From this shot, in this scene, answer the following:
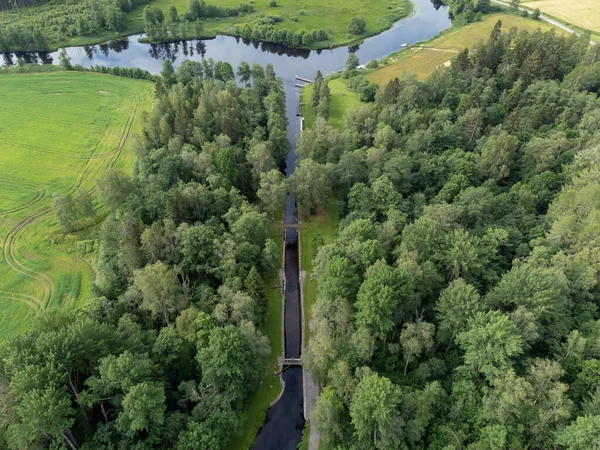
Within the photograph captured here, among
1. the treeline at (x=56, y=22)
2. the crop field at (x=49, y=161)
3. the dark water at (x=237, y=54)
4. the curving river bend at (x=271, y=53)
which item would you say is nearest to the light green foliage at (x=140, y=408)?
the crop field at (x=49, y=161)

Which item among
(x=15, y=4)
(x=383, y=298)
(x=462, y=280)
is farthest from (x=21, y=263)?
(x=15, y=4)

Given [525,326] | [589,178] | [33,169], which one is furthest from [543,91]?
[33,169]

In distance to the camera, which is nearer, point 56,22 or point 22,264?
point 22,264

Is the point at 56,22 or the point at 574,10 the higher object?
the point at 56,22

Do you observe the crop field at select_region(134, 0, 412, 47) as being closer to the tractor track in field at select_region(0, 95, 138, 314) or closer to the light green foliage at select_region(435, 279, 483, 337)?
the tractor track in field at select_region(0, 95, 138, 314)

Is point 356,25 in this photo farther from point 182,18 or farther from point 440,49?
point 182,18

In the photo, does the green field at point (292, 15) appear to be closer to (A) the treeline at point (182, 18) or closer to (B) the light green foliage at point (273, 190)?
(A) the treeline at point (182, 18)
